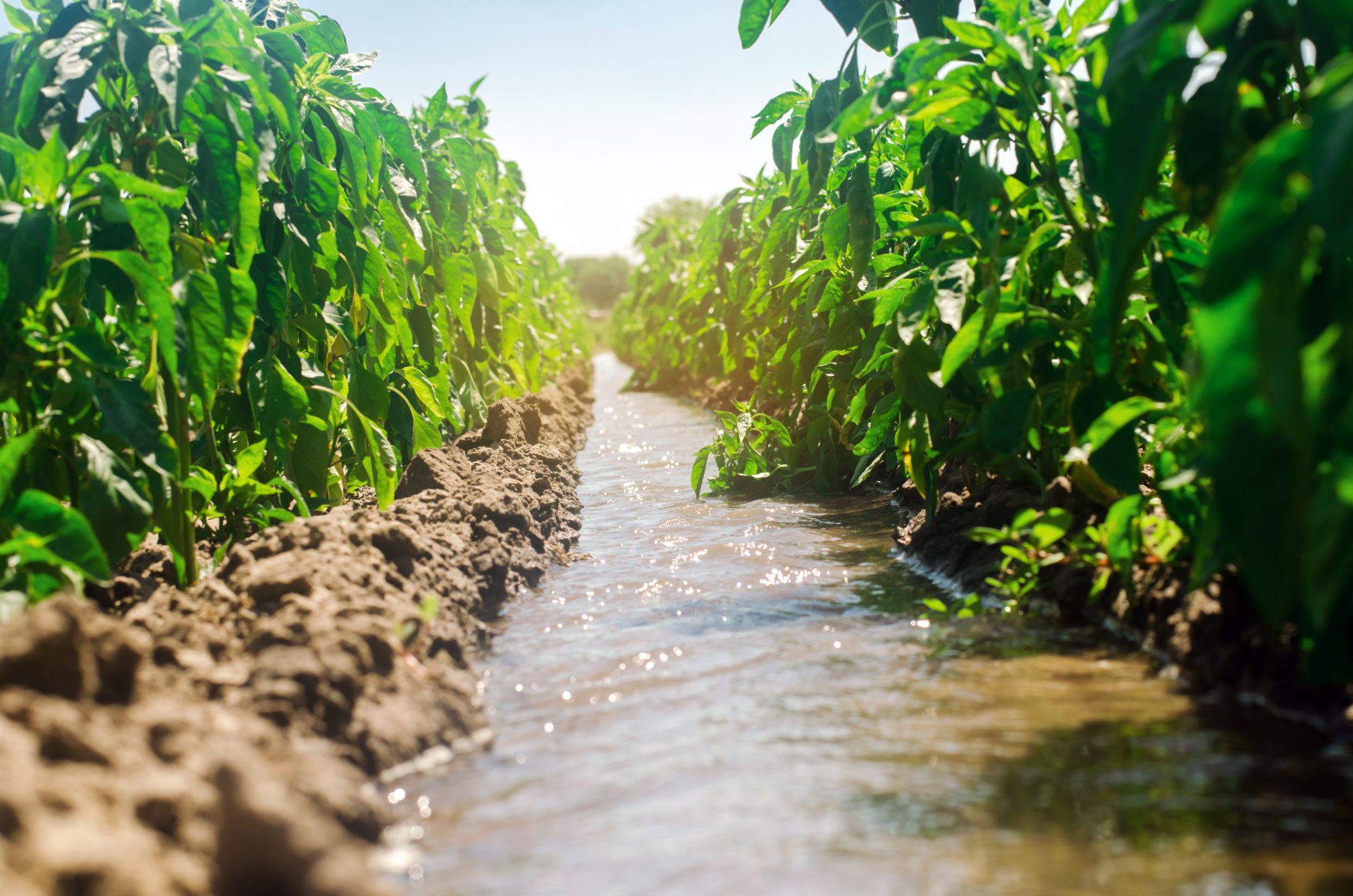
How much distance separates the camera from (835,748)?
2.12 meters

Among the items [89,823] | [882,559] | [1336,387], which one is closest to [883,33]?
[882,559]

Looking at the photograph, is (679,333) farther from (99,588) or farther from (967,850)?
(967,850)

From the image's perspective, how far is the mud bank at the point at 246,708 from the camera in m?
1.36

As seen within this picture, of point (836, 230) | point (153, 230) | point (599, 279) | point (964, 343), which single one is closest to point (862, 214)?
point (836, 230)

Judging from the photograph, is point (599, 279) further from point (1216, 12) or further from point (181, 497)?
point (1216, 12)

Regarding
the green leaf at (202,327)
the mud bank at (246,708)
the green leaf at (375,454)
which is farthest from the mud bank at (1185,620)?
the green leaf at (202,327)

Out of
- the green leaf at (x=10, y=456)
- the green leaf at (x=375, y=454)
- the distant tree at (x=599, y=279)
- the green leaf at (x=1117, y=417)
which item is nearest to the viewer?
the green leaf at (x=10, y=456)

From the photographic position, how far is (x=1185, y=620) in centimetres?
247

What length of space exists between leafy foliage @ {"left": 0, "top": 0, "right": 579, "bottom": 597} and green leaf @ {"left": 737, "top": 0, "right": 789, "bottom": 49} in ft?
4.68

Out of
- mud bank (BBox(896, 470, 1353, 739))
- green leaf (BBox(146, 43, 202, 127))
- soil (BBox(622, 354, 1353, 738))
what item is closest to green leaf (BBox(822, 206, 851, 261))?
soil (BBox(622, 354, 1353, 738))

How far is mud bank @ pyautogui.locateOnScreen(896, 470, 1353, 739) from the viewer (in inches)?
84.0

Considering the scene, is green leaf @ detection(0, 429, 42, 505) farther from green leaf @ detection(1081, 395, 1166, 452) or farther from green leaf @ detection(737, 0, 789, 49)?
green leaf @ detection(737, 0, 789, 49)

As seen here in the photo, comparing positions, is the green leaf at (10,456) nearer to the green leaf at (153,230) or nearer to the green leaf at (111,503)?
the green leaf at (111,503)

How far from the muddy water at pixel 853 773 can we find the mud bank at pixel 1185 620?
90 millimetres
